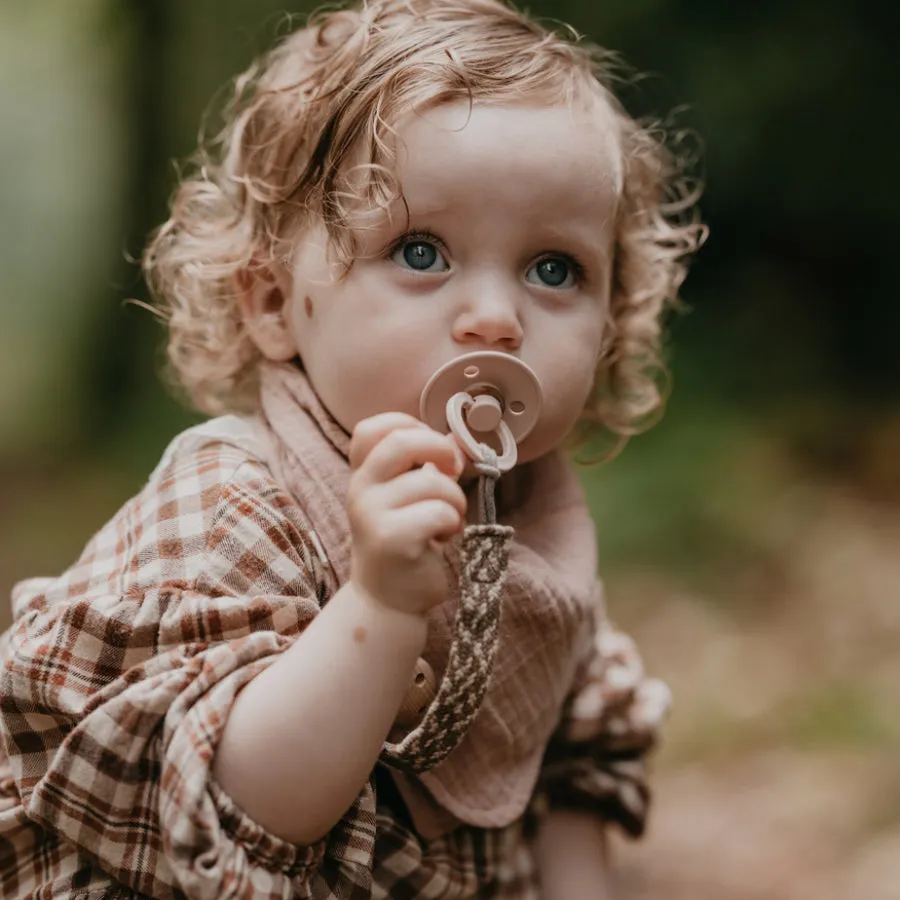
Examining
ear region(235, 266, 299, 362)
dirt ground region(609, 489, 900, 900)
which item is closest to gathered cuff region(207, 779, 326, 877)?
ear region(235, 266, 299, 362)

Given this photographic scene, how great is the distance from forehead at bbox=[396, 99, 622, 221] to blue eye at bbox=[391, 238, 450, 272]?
0.08 ft

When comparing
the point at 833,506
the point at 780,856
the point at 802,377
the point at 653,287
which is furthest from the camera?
the point at 802,377

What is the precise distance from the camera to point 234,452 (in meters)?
0.83

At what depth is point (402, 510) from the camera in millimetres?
655

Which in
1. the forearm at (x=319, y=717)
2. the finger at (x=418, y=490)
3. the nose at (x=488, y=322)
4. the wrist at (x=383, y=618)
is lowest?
the forearm at (x=319, y=717)

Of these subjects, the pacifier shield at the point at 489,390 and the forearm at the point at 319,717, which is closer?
the forearm at the point at 319,717

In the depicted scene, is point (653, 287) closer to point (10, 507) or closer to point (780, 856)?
point (780, 856)

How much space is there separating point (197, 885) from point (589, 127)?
0.55 meters

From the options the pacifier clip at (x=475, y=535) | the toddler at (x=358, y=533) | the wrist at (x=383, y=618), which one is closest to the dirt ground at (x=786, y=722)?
the toddler at (x=358, y=533)

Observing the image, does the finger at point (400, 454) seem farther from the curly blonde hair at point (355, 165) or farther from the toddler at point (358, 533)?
the curly blonde hair at point (355, 165)

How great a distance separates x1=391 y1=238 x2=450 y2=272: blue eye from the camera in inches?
31.2

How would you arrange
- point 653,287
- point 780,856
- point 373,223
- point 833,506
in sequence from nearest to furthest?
point 373,223 → point 653,287 → point 780,856 → point 833,506

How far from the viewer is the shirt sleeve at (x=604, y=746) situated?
3.36ft

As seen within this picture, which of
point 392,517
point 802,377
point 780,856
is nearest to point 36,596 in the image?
point 392,517
